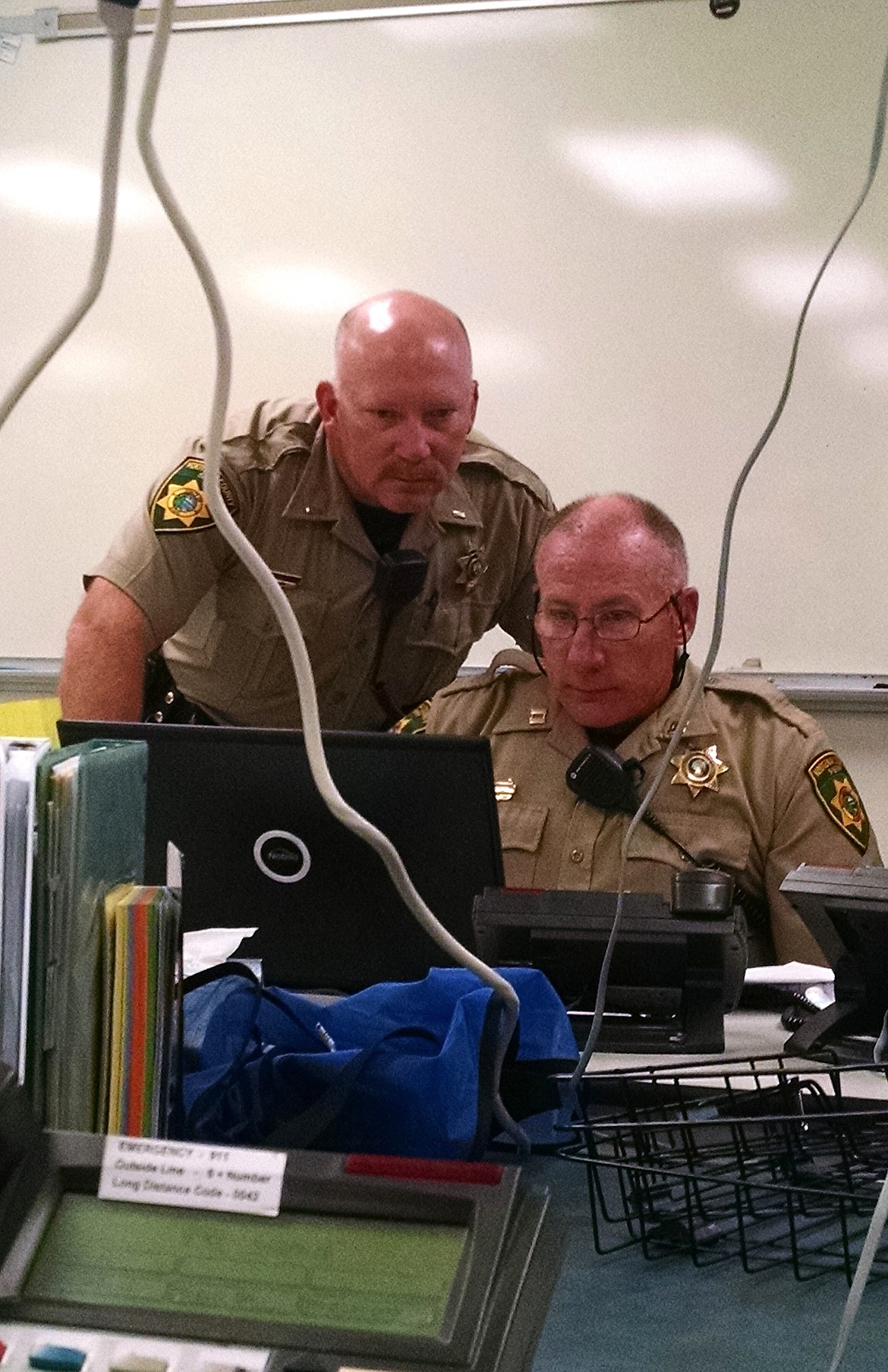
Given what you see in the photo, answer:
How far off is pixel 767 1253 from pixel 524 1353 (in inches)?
15.6

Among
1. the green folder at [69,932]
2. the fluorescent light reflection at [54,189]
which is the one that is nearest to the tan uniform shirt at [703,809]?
the green folder at [69,932]

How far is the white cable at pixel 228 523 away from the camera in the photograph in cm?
47

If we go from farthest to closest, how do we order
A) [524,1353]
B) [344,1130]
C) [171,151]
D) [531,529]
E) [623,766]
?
[171,151]
[531,529]
[623,766]
[344,1130]
[524,1353]

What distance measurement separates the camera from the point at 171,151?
3.41m

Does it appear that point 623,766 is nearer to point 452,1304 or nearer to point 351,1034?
point 351,1034

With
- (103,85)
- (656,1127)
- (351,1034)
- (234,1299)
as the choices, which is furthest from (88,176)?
(234,1299)

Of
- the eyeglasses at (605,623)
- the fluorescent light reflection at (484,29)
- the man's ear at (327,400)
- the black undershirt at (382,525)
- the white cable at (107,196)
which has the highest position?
the fluorescent light reflection at (484,29)

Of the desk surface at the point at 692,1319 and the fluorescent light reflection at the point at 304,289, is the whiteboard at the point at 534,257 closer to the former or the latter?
the fluorescent light reflection at the point at 304,289

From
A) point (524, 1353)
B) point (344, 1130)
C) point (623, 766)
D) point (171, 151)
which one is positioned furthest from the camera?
point (171, 151)

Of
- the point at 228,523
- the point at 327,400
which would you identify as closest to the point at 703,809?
the point at 327,400

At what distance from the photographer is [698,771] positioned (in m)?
2.15

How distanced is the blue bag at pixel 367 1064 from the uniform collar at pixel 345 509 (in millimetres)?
1637

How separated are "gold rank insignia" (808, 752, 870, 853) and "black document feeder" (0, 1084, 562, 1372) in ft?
5.31

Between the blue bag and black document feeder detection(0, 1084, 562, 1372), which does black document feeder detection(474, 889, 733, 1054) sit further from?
black document feeder detection(0, 1084, 562, 1372)
